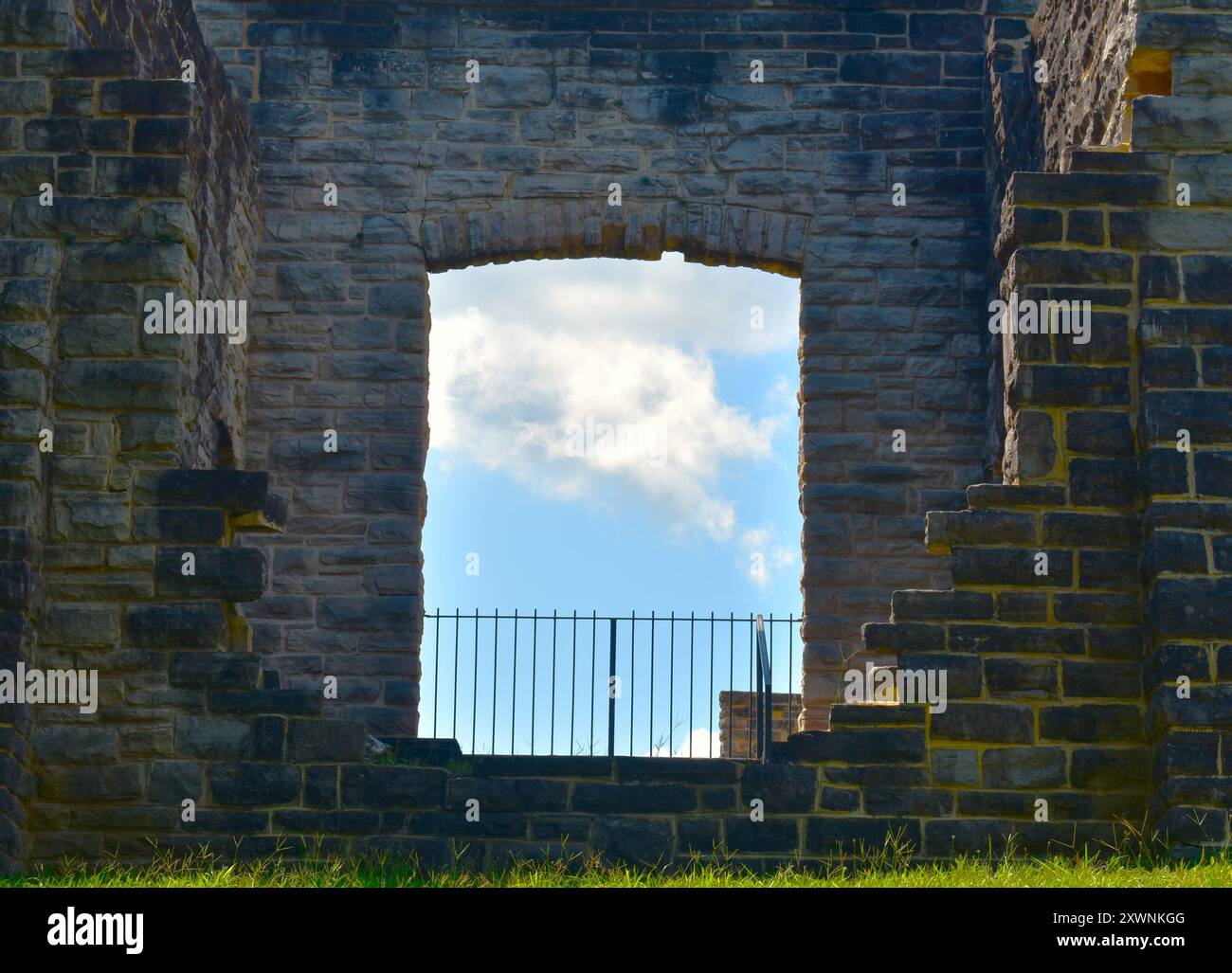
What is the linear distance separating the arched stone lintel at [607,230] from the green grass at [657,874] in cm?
502

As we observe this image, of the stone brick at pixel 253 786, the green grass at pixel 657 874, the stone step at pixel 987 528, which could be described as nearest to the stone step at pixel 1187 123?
the stone step at pixel 987 528

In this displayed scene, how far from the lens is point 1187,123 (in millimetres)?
9609

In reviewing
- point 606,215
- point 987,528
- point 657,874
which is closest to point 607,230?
point 606,215

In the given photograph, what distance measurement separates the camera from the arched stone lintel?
12.9 meters

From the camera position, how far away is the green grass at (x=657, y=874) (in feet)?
26.2

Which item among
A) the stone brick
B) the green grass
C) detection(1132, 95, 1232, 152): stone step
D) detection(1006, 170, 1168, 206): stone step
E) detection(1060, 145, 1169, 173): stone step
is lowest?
the green grass

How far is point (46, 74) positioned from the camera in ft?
32.5

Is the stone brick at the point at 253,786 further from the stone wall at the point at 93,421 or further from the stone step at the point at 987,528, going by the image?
the stone step at the point at 987,528

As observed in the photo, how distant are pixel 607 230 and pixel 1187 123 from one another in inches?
172

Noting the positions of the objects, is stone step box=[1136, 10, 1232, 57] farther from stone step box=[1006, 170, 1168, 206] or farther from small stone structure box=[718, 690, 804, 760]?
small stone structure box=[718, 690, 804, 760]

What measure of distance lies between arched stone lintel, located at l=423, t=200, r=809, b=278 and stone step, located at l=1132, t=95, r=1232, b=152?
3578 mm

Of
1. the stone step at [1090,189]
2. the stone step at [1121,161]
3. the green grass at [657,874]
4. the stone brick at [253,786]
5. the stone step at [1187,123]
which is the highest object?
the stone step at [1187,123]

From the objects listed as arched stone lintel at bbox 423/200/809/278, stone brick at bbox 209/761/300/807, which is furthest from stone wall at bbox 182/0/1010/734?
stone brick at bbox 209/761/300/807

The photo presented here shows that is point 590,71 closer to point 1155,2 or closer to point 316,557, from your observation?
point 316,557
